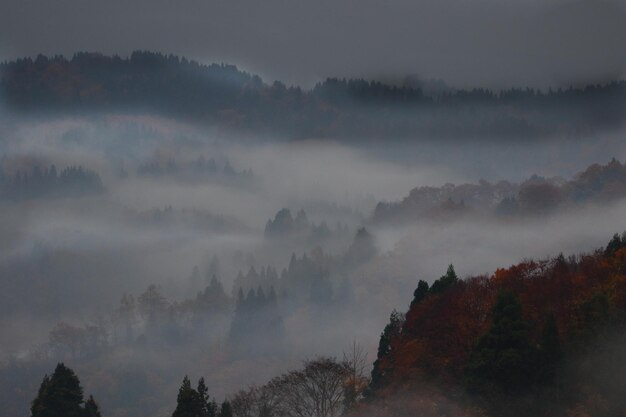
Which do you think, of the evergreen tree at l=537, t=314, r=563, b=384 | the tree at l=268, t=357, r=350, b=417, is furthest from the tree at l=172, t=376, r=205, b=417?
the evergreen tree at l=537, t=314, r=563, b=384

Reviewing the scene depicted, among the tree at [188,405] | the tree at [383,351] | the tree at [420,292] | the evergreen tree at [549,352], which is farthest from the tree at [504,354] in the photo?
the tree at [188,405]

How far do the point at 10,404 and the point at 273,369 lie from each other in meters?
51.8

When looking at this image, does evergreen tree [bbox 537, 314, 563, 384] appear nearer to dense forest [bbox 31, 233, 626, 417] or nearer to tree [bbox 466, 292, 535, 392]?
dense forest [bbox 31, 233, 626, 417]

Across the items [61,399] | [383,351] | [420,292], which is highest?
[420,292]

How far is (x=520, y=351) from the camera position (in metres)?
55.2

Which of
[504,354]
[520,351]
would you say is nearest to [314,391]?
[504,354]

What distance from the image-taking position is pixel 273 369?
156 metres

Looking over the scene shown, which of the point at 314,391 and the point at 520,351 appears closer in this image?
the point at 520,351

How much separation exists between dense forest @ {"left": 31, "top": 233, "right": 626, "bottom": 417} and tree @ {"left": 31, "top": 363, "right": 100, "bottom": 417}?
91 millimetres

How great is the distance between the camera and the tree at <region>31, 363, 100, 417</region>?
67750mm

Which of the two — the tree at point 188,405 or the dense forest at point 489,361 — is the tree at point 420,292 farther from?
the tree at point 188,405

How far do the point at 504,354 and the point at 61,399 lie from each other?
3586 cm

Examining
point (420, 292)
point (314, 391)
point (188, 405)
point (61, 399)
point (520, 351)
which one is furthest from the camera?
point (420, 292)

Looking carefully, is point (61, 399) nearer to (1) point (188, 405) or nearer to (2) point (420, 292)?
(1) point (188, 405)
